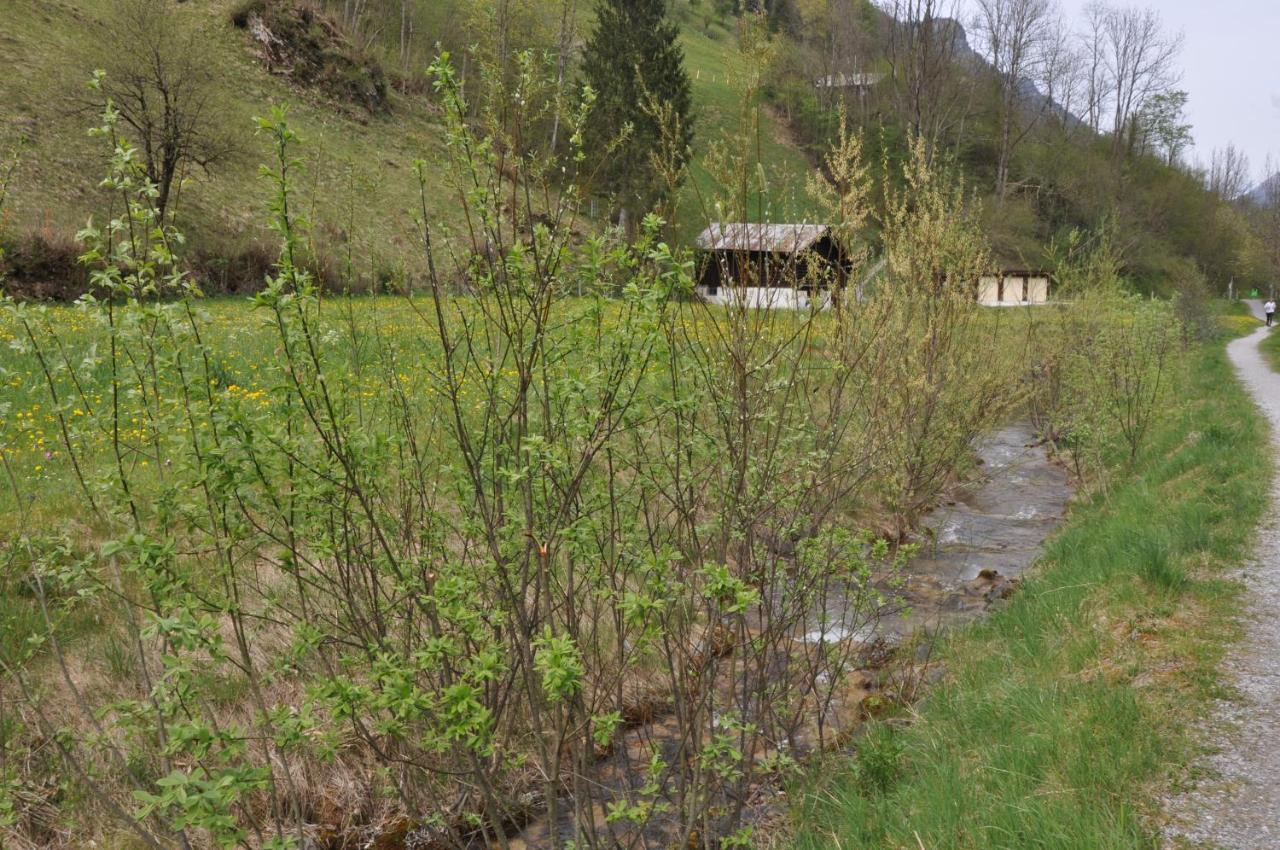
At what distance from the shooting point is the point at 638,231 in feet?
10.8

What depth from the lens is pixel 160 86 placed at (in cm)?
2020

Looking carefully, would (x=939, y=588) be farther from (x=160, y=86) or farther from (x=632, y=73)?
(x=632, y=73)

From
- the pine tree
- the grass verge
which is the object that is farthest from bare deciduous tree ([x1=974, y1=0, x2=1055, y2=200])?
the grass verge

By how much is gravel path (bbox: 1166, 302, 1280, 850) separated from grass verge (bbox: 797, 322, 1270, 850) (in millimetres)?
96

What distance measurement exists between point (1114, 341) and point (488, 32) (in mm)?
8810

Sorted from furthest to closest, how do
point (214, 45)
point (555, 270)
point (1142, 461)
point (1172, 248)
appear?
point (1172, 248), point (214, 45), point (1142, 461), point (555, 270)

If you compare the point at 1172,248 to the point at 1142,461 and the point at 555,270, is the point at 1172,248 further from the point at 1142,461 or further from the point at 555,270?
the point at 555,270

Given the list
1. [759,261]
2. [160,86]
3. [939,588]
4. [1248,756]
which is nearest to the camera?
[1248,756]

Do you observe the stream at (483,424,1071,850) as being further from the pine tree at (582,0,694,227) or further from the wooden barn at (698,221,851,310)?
the pine tree at (582,0,694,227)

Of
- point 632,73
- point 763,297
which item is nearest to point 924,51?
point 632,73

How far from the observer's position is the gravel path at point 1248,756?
112 inches

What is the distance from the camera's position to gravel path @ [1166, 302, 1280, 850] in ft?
9.36

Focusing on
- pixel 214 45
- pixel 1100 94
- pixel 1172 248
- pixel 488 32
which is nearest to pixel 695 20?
pixel 1100 94

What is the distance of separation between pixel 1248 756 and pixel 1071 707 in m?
0.66
